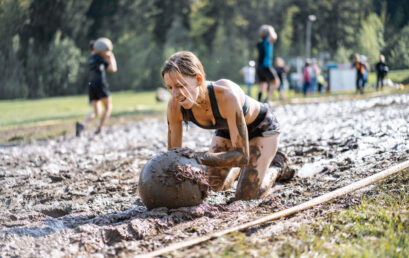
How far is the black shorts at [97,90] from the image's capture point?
31.8 ft

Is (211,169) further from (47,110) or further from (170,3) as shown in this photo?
(170,3)

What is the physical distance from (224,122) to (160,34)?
41.6 meters

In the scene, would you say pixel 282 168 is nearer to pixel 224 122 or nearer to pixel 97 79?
pixel 224 122

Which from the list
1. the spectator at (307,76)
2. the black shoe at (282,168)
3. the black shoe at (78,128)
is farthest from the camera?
the spectator at (307,76)

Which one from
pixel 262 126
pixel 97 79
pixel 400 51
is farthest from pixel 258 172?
pixel 97 79

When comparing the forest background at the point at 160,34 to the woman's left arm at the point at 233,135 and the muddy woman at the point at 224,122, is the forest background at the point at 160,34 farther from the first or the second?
the woman's left arm at the point at 233,135

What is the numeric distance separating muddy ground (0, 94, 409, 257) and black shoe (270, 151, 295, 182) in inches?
3.7

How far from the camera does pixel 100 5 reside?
79.0 feet

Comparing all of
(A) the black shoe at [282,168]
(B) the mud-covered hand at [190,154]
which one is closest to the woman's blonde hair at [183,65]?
(B) the mud-covered hand at [190,154]

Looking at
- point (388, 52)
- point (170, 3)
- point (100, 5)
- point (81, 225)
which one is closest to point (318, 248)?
point (81, 225)

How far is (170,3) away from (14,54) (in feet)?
113

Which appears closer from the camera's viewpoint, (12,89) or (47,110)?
(12,89)

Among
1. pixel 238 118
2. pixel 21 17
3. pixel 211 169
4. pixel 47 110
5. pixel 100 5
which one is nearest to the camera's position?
pixel 238 118

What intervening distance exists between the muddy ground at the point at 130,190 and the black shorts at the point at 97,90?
1.39m
